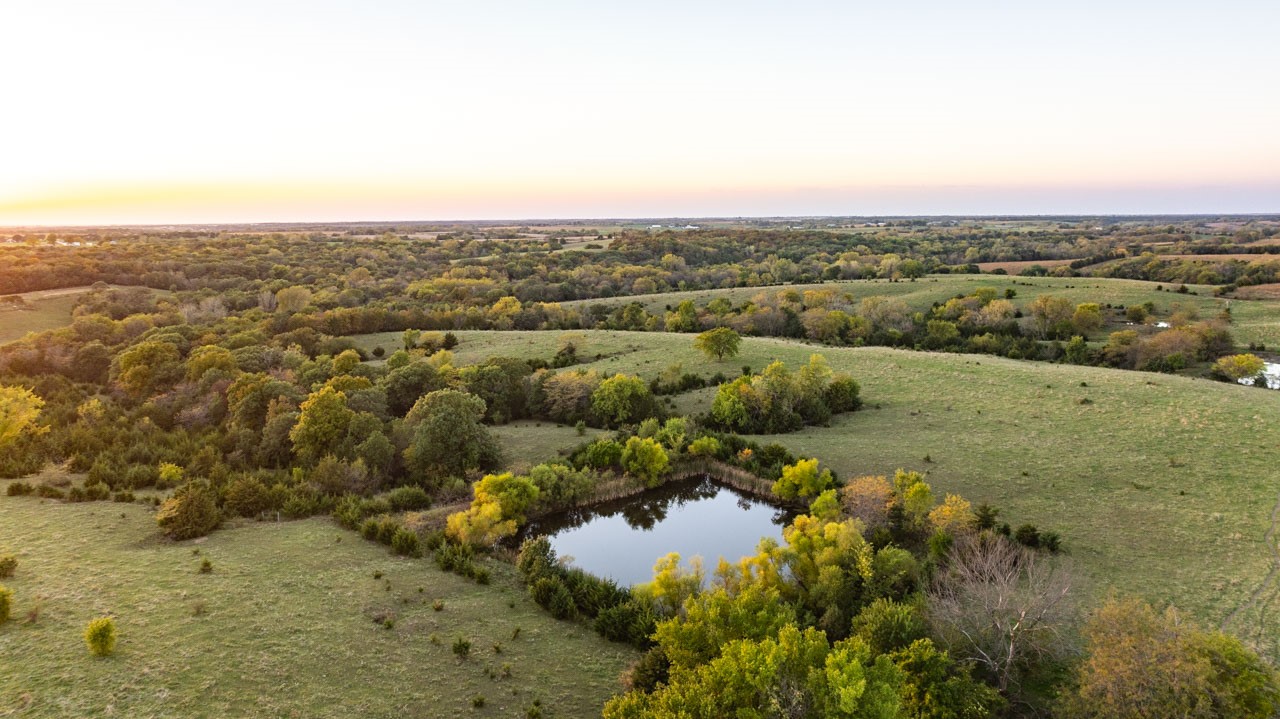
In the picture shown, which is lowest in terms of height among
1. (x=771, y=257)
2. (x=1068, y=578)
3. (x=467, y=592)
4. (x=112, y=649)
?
(x=467, y=592)

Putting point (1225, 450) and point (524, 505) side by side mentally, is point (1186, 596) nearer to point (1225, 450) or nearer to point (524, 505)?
point (1225, 450)

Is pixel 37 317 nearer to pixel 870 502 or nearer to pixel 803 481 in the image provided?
pixel 803 481

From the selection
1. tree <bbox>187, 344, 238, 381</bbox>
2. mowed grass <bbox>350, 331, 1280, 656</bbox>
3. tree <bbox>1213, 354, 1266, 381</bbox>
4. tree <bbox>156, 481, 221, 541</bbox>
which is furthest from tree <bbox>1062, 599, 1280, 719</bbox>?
tree <bbox>187, 344, 238, 381</bbox>

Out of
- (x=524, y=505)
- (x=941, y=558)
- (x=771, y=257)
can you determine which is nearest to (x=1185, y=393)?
(x=941, y=558)

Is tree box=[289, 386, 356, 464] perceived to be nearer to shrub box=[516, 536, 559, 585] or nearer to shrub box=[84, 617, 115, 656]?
shrub box=[516, 536, 559, 585]

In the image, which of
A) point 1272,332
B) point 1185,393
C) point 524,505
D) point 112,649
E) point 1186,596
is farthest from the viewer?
point 1272,332

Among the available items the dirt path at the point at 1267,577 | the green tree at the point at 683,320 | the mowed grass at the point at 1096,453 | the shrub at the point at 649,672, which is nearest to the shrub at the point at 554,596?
the shrub at the point at 649,672

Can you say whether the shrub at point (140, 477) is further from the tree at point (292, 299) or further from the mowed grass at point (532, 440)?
the tree at point (292, 299)
